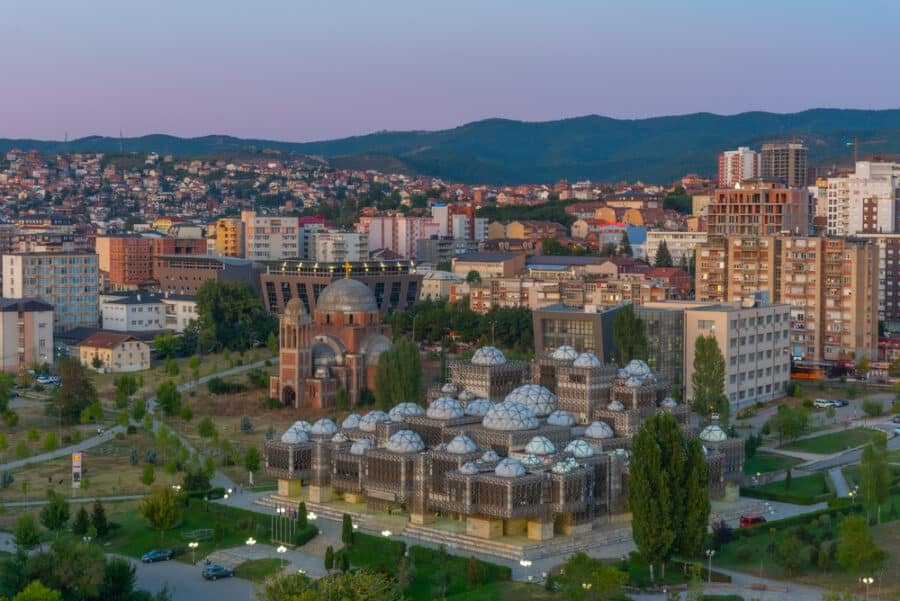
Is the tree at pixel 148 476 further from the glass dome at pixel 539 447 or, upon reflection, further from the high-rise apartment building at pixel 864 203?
the high-rise apartment building at pixel 864 203

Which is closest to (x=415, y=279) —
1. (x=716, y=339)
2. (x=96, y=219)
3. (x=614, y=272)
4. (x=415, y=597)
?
(x=614, y=272)

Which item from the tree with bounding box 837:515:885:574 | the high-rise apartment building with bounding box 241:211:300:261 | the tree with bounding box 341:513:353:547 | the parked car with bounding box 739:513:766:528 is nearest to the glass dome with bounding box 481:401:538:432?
the tree with bounding box 341:513:353:547

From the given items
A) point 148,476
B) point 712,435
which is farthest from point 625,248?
point 148,476

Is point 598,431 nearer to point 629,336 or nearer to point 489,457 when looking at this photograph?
point 489,457

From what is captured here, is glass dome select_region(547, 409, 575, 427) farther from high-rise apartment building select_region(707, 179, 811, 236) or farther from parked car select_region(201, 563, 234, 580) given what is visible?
high-rise apartment building select_region(707, 179, 811, 236)

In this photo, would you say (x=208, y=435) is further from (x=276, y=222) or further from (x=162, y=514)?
(x=276, y=222)

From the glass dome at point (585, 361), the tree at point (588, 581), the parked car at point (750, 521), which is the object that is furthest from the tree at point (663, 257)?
the tree at point (588, 581)
